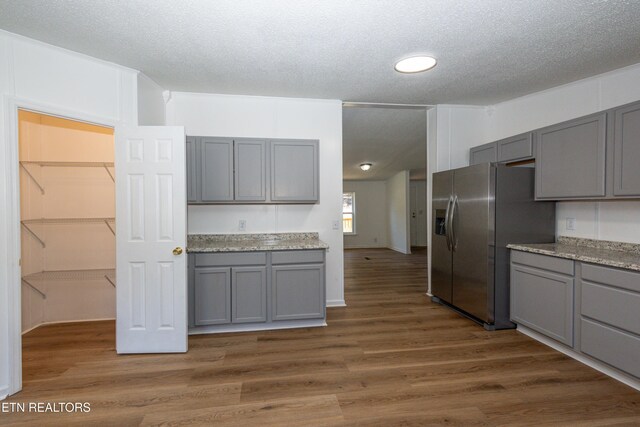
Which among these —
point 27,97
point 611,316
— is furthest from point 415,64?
point 27,97

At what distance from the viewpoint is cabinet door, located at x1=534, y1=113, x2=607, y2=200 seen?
2.42m

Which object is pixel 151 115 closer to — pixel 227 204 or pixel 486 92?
pixel 227 204

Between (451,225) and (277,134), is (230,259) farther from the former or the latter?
(451,225)

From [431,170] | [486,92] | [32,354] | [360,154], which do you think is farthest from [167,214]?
[360,154]

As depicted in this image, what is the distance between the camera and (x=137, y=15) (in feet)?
6.47

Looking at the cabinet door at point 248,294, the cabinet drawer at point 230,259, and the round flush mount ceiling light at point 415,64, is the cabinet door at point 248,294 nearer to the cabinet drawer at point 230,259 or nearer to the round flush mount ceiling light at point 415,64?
the cabinet drawer at point 230,259

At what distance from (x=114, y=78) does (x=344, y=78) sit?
2.17 metres

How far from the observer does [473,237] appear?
3.10 m

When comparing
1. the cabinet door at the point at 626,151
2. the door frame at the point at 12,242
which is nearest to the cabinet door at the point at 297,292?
the door frame at the point at 12,242

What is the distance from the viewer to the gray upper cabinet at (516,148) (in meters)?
3.01

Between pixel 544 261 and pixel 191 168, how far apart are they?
3.59 meters

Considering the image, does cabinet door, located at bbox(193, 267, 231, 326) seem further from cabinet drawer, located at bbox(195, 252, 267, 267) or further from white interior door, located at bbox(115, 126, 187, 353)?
white interior door, located at bbox(115, 126, 187, 353)

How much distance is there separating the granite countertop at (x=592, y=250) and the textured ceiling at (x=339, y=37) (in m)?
1.63

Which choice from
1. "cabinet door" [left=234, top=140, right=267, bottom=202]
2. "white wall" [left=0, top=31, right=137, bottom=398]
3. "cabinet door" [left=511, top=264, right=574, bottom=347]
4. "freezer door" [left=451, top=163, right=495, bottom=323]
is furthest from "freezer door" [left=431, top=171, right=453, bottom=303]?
"white wall" [left=0, top=31, right=137, bottom=398]
